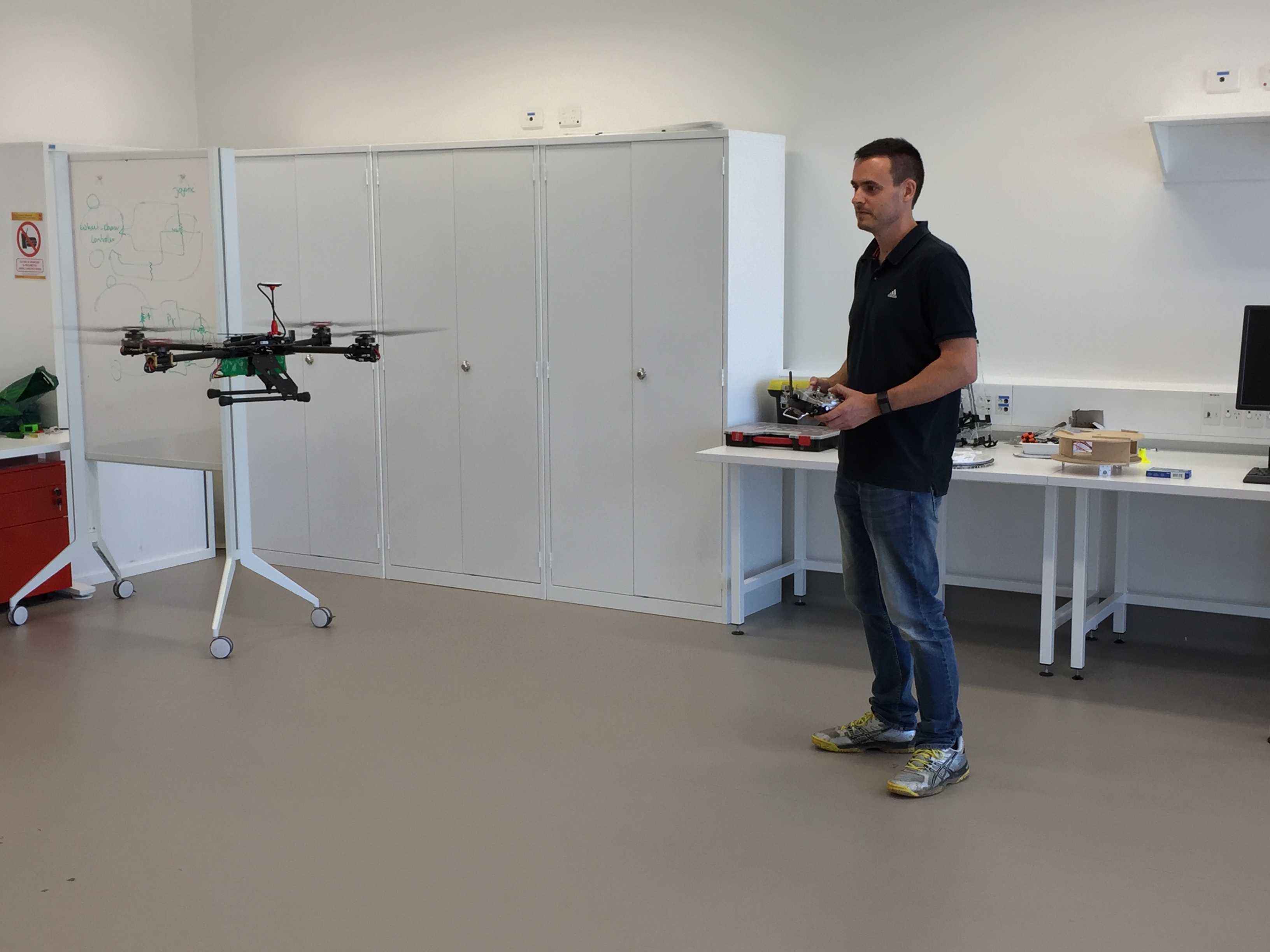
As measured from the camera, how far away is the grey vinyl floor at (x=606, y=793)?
2.56m

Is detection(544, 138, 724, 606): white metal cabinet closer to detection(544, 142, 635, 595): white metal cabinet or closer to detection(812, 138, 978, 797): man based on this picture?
detection(544, 142, 635, 595): white metal cabinet

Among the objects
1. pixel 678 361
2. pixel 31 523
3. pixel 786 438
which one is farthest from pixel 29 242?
pixel 786 438

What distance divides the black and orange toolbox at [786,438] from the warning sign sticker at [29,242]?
3.10 metres

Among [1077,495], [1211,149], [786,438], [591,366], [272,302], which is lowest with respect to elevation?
[1077,495]

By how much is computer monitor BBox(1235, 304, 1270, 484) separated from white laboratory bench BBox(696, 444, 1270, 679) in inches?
8.8

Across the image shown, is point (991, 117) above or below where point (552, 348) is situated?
above

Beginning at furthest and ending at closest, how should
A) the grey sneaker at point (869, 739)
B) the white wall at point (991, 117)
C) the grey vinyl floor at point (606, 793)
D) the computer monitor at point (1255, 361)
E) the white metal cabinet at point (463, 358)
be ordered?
the white metal cabinet at point (463, 358), the white wall at point (991, 117), the computer monitor at point (1255, 361), the grey sneaker at point (869, 739), the grey vinyl floor at point (606, 793)

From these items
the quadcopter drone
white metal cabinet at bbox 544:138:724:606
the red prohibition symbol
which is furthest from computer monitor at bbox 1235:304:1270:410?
the red prohibition symbol

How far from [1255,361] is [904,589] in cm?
170

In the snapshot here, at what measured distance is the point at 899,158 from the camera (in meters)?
3.05

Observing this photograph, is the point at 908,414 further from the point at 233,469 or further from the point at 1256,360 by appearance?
the point at 233,469

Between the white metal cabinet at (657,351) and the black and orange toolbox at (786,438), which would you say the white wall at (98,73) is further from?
the black and orange toolbox at (786,438)

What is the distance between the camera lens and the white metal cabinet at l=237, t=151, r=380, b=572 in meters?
5.39

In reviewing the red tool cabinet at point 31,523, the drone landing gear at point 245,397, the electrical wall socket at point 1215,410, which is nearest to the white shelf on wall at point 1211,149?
the electrical wall socket at point 1215,410
